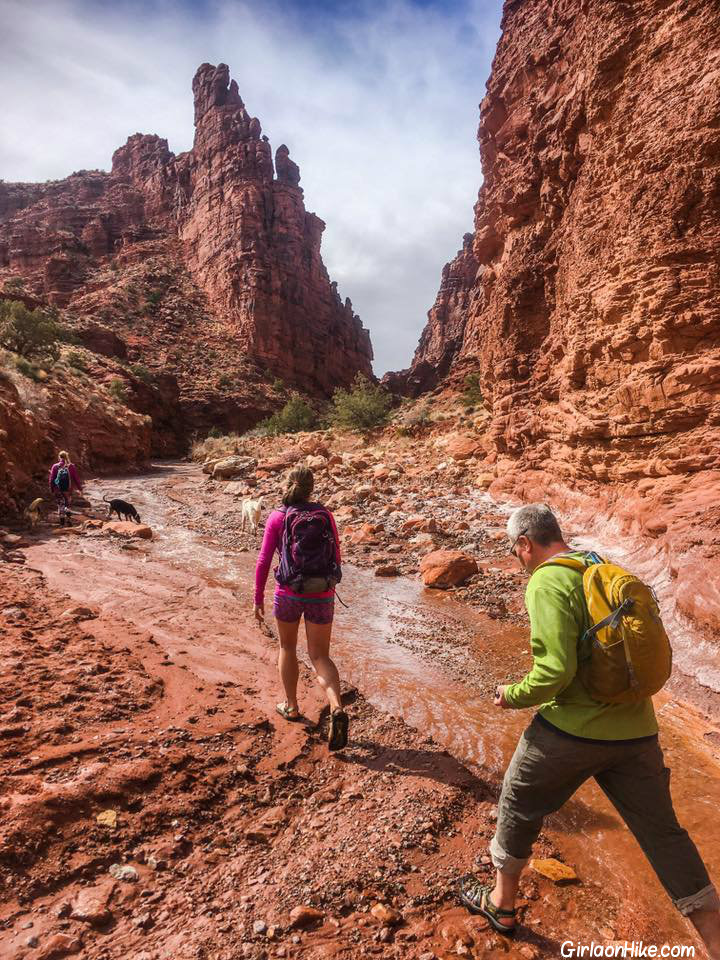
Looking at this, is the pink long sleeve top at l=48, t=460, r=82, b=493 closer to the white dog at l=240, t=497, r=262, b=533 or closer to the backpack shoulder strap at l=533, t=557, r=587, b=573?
the white dog at l=240, t=497, r=262, b=533

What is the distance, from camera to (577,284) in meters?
10.4

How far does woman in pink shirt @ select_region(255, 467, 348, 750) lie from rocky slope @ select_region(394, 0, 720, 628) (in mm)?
4262

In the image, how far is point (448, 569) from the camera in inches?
304

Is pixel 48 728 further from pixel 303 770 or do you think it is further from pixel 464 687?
pixel 464 687

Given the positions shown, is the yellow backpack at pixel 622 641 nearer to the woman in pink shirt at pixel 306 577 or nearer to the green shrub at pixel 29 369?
the woman in pink shirt at pixel 306 577

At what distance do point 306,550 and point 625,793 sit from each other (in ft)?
7.10

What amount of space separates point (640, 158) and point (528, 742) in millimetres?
10756

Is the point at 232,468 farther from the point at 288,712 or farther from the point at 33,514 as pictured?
the point at 288,712

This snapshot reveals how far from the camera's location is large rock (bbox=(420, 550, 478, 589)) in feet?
25.2

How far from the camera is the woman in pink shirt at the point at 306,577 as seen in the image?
11.0 feet

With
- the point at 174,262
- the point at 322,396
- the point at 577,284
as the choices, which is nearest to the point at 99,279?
the point at 174,262

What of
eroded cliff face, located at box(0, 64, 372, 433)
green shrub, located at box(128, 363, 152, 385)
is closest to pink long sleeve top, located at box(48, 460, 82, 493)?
green shrub, located at box(128, 363, 152, 385)

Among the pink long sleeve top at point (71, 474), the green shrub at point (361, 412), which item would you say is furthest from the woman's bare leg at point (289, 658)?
the green shrub at point (361, 412)

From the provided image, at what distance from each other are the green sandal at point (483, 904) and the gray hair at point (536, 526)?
5.29ft
